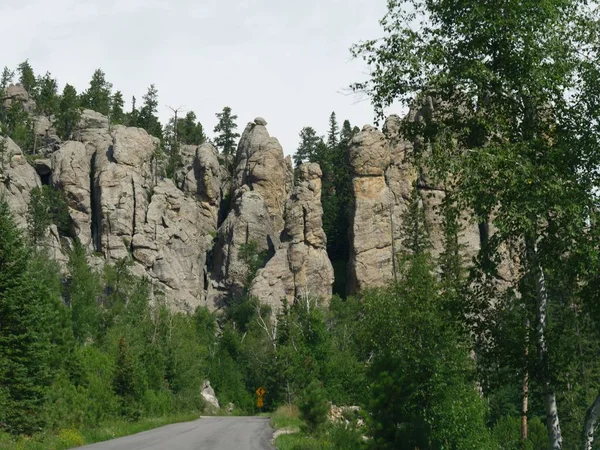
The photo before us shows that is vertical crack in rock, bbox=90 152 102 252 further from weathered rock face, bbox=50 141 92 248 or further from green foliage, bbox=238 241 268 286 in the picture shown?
green foliage, bbox=238 241 268 286

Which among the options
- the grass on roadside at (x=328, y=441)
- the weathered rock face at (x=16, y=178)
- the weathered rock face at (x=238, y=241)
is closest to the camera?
the grass on roadside at (x=328, y=441)

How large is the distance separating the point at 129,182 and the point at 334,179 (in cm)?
4145

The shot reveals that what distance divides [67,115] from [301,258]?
1921 inches

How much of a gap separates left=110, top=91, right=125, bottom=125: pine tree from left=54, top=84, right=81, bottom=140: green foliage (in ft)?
35.9

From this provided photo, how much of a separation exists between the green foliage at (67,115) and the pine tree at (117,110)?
35.9ft

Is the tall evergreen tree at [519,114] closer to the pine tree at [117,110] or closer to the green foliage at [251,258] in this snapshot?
the green foliage at [251,258]

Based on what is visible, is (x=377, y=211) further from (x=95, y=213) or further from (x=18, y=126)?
(x=18, y=126)

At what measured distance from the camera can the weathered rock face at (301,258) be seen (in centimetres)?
10538

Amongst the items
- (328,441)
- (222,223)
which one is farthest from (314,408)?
(222,223)

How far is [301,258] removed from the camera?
10862 centimetres

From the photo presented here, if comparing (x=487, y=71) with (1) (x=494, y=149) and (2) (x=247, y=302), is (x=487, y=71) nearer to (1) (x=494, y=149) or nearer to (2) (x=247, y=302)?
(1) (x=494, y=149)

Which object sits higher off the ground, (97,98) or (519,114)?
(97,98)

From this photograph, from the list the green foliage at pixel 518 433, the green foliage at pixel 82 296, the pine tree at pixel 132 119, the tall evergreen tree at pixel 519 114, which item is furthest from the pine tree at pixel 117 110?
the tall evergreen tree at pixel 519 114

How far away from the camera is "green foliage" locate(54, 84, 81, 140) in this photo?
12269 cm
